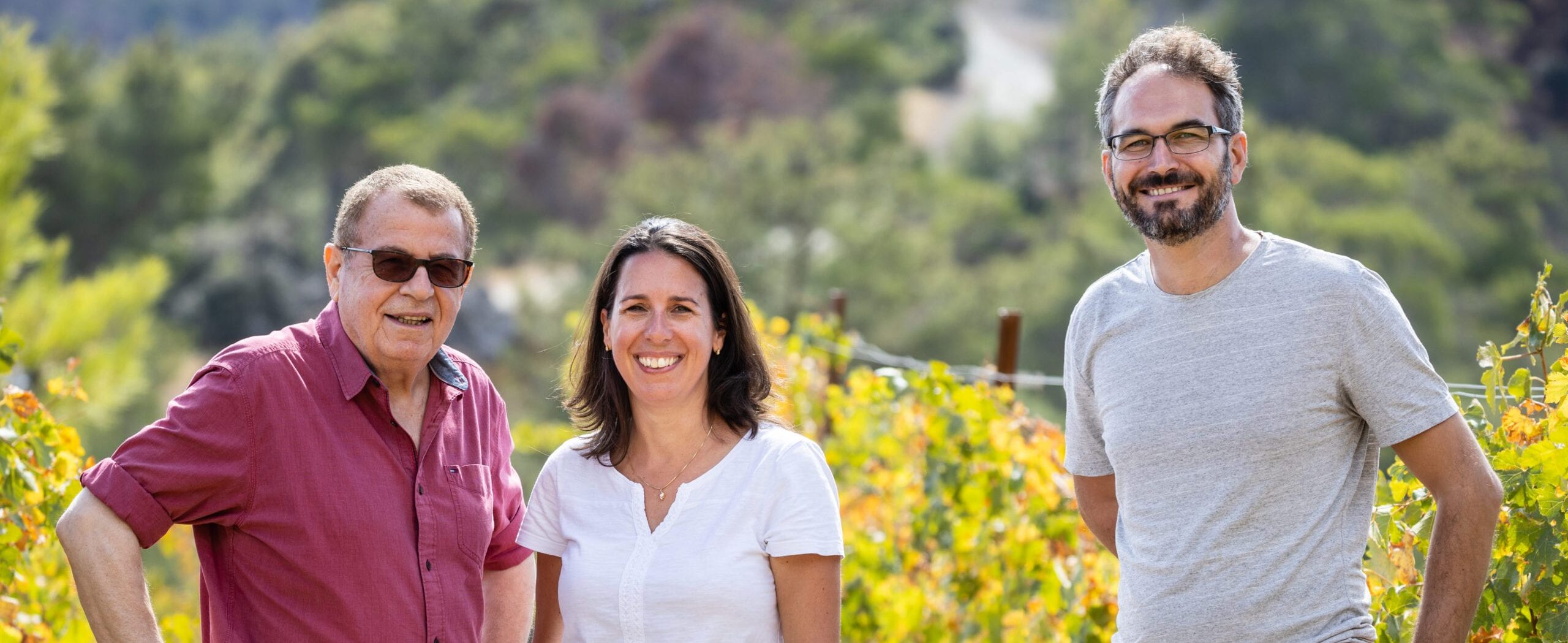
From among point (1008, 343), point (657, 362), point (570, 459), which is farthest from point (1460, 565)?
point (1008, 343)

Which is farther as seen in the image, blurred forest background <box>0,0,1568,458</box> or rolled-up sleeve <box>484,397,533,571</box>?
blurred forest background <box>0,0,1568,458</box>

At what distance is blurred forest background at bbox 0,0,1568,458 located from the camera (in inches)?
775

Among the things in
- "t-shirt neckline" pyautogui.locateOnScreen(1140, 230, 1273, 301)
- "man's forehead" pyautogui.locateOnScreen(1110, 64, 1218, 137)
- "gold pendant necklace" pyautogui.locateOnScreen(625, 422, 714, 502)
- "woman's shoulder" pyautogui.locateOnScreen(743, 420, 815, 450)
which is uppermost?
"man's forehead" pyautogui.locateOnScreen(1110, 64, 1218, 137)

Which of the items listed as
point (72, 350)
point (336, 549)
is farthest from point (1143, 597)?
point (72, 350)

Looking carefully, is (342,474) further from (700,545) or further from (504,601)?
(700,545)

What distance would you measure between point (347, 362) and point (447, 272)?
0.20 meters

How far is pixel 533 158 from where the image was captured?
92.3ft

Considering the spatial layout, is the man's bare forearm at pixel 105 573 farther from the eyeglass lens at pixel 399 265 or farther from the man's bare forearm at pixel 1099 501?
the man's bare forearm at pixel 1099 501

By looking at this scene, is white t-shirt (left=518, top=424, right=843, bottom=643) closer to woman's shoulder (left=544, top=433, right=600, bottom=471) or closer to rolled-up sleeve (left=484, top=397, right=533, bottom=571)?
woman's shoulder (left=544, top=433, right=600, bottom=471)

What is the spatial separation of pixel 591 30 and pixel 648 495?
3331cm

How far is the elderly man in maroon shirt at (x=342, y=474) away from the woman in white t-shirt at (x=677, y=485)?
150mm

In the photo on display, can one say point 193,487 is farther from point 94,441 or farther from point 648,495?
point 94,441

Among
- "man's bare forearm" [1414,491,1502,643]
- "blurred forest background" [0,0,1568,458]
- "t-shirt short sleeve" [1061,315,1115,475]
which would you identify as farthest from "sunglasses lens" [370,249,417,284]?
"blurred forest background" [0,0,1568,458]

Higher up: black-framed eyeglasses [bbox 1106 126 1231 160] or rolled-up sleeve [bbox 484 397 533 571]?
black-framed eyeglasses [bbox 1106 126 1231 160]
